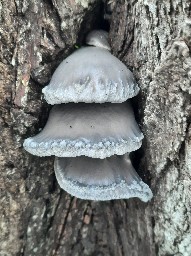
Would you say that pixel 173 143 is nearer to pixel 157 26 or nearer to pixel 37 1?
pixel 157 26

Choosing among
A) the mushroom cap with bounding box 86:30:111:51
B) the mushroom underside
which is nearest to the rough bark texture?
the mushroom cap with bounding box 86:30:111:51

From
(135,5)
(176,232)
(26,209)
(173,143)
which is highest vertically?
(135,5)

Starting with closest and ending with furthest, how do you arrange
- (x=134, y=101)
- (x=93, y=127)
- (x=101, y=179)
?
(x=93, y=127) → (x=101, y=179) → (x=134, y=101)

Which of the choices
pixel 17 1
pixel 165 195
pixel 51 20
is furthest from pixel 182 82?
pixel 17 1

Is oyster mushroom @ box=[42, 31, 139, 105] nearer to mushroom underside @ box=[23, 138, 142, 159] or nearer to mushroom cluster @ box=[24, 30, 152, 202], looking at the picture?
mushroom cluster @ box=[24, 30, 152, 202]

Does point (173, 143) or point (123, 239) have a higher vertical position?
point (173, 143)

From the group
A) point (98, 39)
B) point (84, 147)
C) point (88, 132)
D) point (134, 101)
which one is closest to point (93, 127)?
point (88, 132)

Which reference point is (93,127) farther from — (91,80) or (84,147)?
(91,80)
